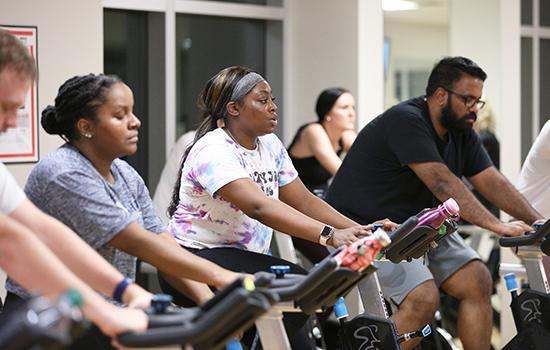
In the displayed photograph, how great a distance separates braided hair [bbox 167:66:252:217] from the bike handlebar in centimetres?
124

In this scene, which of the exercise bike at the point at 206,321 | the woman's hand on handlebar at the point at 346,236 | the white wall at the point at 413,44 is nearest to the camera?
the exercise bike at the point at 206,321

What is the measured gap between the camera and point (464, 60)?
474cm

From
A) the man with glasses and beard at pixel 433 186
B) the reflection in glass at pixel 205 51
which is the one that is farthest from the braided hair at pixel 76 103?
the reflection in glass at pixel 205 51

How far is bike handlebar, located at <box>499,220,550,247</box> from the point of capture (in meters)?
4.17

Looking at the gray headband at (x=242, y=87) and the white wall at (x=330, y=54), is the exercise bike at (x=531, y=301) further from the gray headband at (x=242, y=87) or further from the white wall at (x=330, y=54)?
the white wall at (x=330, y=54)

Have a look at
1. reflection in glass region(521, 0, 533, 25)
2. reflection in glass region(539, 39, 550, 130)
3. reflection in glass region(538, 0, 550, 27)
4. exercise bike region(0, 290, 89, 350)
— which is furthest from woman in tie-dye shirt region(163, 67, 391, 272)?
reflection in glass region(539, 39, 550, 130)

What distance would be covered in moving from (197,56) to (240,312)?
4.41m

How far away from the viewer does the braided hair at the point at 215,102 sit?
13.2 ft

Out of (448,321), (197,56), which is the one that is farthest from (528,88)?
(197,56)

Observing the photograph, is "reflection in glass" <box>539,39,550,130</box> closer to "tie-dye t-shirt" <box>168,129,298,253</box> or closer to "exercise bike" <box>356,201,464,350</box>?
"exercise bike" <box>356,201,464,350</box>

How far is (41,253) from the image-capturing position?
2.39m

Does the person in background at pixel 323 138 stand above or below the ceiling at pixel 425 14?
below

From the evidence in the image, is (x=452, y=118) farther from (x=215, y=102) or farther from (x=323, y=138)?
(x=323, y=138)

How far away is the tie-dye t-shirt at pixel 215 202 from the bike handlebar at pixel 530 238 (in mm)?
997
